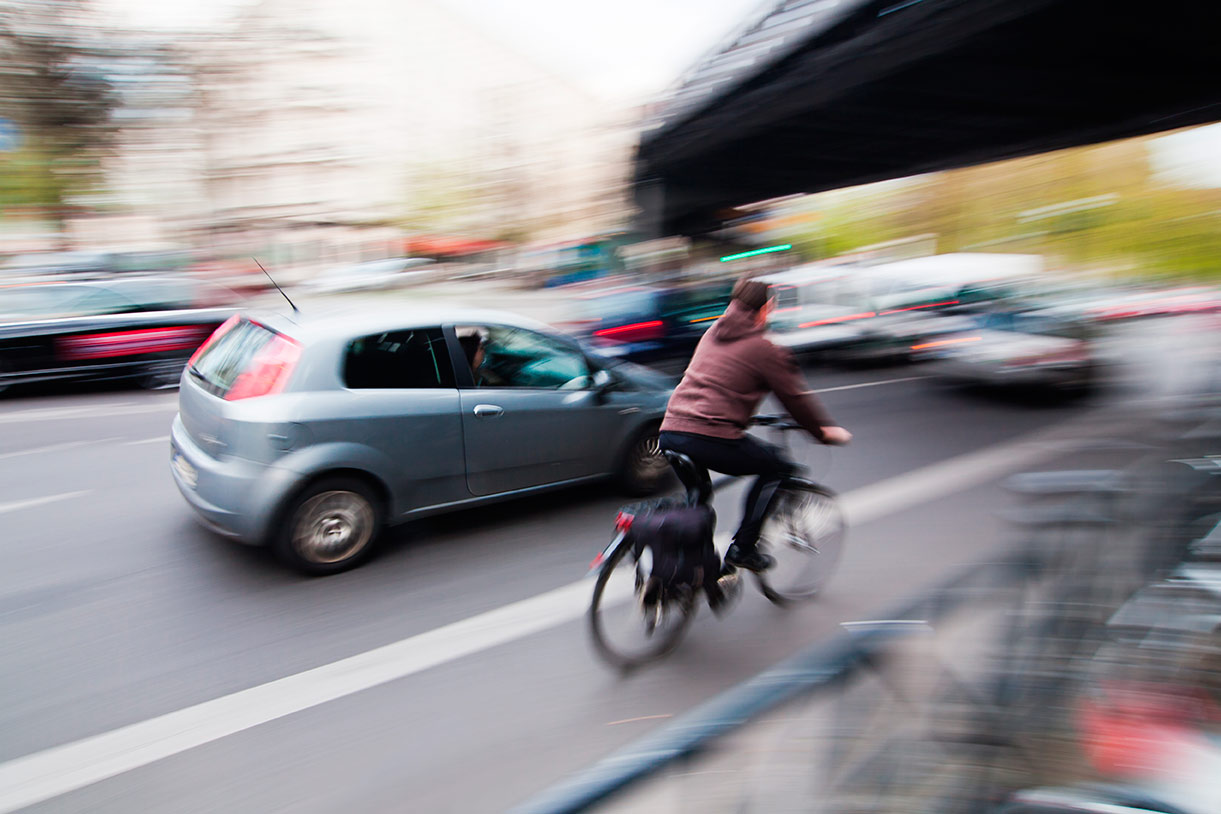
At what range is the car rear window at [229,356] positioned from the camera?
15.3 feet

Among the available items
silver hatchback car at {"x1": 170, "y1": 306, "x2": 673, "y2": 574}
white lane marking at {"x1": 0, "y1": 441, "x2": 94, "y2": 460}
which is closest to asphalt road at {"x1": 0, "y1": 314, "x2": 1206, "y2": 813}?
silver hatchback car at {"x1": 170, "y1": 306, "x2": 673, "y2": 574}

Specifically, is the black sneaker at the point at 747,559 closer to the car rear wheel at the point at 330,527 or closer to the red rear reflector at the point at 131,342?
the car rear wheel at the point at 330,527

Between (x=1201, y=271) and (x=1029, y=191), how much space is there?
9.49 metres

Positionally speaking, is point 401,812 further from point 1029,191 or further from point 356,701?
point 1029,191

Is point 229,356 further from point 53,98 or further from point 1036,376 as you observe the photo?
point 53,98

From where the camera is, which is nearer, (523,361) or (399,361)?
(399,361)

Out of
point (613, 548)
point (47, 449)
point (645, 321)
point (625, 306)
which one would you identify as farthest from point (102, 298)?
point (613, 548)

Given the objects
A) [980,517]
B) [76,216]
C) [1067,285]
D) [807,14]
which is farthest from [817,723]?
[76,216]

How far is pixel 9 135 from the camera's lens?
20.4 metres

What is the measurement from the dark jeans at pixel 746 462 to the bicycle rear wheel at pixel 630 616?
1.73ft

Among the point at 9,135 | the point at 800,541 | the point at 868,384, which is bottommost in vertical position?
the point at 868,384

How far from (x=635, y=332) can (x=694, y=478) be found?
21.3ft

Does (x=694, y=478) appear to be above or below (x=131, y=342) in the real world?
above

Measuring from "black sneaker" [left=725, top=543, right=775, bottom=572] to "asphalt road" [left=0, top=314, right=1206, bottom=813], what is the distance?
0.34 m
